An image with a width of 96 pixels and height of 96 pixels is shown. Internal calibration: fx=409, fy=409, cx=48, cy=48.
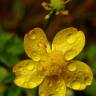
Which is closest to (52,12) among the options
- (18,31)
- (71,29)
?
(71,29)

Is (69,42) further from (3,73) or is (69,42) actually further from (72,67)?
(3,73)

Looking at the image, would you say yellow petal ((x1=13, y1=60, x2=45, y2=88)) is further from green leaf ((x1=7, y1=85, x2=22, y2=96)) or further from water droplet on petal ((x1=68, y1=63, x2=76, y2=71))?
green leaf ((x1=7, y1=85, x2=22, y2=96))

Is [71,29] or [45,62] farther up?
[71,29]

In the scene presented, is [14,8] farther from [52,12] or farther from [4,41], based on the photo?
[52,12]

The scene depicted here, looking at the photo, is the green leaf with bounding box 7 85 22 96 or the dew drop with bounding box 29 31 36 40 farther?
the green leaf with bounding box 7 85 22 96

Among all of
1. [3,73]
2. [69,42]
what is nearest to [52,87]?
[69,42]

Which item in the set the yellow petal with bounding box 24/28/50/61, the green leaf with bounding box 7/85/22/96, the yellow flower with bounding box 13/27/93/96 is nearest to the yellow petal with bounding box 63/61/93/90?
the yellow flower with bounding box 13/27/93/96
